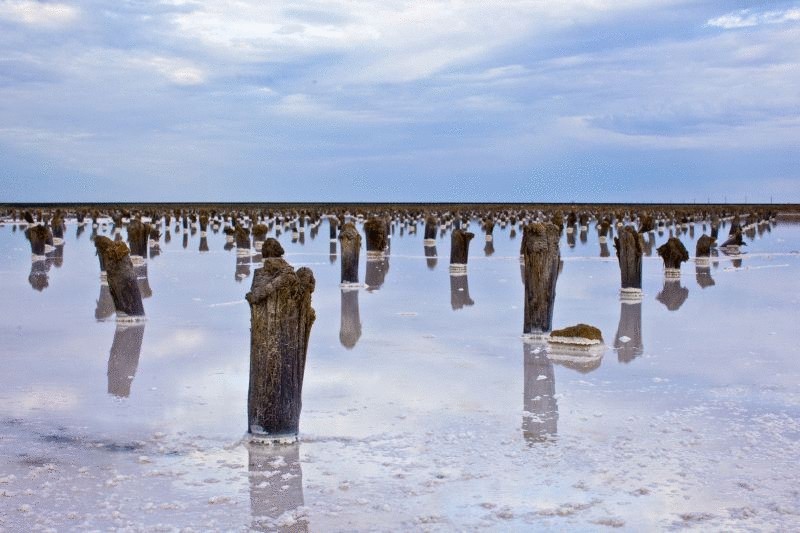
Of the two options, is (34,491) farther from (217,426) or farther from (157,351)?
(157,351)

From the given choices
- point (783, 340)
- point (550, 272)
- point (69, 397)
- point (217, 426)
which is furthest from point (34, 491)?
point (783, 340)

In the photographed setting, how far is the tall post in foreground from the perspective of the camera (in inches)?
295

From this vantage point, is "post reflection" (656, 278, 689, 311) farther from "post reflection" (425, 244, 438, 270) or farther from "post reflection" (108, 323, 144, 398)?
"post reflection" (108, 323, 144, 398)

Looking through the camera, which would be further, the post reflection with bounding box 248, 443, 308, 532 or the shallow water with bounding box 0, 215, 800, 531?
the shallow water with bounding box 0, 215, 800, 531

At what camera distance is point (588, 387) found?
975cm

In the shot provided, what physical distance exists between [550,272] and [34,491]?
786 centimetres

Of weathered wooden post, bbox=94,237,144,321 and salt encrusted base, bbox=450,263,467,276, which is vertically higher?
weathered wooden post, bbox=94,237,144,321

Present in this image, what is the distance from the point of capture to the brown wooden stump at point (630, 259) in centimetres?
1797

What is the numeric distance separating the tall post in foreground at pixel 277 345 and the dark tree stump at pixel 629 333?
5.01 metres

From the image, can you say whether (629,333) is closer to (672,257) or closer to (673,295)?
(673,295)

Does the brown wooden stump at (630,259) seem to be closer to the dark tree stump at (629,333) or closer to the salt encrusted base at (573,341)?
the dark tree stump at (629,333)

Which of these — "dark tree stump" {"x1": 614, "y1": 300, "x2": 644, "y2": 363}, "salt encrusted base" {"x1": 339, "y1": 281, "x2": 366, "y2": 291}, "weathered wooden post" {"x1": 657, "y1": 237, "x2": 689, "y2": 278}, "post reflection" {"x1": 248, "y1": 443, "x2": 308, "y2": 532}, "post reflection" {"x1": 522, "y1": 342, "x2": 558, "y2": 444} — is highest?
"weathered wooden post" {"x1": 657, "y1": 237, "x2": 689, "y2": 278}

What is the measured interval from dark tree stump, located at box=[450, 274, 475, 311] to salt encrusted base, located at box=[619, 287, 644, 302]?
2.88m

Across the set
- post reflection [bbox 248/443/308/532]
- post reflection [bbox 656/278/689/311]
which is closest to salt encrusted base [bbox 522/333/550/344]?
post reflection [bbox 656/278/689/311]
